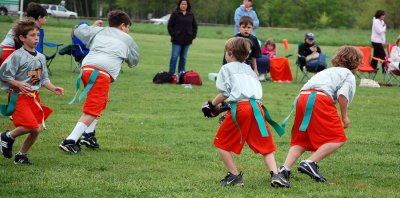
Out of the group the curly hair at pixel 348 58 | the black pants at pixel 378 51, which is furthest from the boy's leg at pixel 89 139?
the black pants at pixel 378 51

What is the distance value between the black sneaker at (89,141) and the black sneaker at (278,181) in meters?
2.81

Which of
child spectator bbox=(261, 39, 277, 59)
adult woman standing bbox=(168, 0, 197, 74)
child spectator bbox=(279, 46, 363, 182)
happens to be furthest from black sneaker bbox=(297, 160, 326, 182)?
child spectator bbox=(261, 39, 277, 59)

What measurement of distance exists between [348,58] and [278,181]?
4.90 ft

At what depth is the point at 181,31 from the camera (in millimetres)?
17562

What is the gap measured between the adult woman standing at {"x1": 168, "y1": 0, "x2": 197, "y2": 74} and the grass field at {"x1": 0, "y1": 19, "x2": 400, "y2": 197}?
3.25m

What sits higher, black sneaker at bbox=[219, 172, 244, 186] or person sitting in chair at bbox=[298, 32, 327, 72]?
black sneaker at bbox=[219, 172, 244, 186]

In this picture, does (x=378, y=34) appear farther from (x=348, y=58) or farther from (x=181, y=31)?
(x=348, y=58)

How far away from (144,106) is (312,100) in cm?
631

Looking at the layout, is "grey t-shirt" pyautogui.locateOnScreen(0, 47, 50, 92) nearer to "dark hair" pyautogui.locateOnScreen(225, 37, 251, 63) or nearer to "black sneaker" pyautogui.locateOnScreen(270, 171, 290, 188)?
"dark hair" pyautogui.locateOnScreen(225, 37, 251, 63)

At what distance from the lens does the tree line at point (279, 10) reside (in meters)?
97.2

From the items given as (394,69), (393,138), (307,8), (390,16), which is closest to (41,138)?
(393,138)

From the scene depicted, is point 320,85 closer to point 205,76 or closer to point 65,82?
point 65,82

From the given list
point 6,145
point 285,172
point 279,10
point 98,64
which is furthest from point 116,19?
point 279,10

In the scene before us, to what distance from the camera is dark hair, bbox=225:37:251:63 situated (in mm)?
6652
